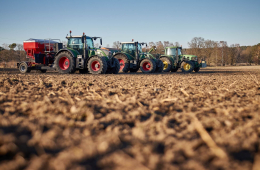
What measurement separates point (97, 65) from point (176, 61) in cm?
776

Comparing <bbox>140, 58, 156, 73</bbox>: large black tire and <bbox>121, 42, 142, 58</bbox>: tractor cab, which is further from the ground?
<bbox>121, 42, 142, 58</bbox>: tractor cab

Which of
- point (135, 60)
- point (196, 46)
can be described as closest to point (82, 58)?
point (135, 60)

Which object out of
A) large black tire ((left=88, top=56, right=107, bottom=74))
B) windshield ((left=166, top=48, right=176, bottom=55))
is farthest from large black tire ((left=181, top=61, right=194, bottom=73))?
large black tire ((left=88, top=56, right=107, bottom=74))

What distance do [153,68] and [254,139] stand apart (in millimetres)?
12127

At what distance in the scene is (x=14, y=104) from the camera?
99.7 inches

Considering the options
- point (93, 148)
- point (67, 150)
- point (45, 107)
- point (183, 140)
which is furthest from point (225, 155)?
point (45, 107)

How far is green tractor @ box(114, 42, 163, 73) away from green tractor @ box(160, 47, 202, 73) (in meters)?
1.57

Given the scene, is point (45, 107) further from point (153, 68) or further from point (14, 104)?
point (153, 68)

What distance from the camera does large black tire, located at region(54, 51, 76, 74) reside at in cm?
1086

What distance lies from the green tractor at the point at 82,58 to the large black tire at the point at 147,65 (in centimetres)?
265

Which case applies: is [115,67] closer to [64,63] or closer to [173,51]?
[64,63]

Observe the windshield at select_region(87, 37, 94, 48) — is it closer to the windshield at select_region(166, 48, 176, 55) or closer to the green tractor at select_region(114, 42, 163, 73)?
the green tractor at select_region(114, 42, 163, 73)

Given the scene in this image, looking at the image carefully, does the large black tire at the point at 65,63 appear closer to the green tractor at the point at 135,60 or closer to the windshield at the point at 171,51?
the green tractor at the point at 135,60

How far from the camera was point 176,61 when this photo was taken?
54.0 feet
